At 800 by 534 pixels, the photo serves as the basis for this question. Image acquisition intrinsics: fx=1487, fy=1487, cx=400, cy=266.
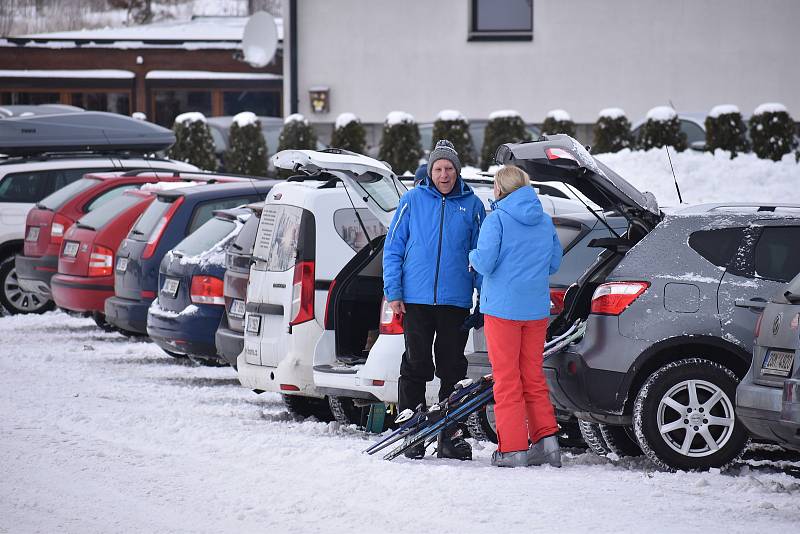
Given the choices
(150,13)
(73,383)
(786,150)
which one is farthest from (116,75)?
(73,383)

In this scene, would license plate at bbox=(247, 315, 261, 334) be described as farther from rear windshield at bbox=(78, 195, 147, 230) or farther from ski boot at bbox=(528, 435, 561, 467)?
rear windshield at bbox=(78, 195, 147, 230)

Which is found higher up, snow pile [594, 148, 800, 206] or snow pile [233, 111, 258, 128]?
snow pile [233, 111, 258, 128]

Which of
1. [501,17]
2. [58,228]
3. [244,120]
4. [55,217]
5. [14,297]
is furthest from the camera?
[501,17]

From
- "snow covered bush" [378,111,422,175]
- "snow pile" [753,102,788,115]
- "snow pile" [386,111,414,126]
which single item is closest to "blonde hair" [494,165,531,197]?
"snow pile" [753,102,788,115]

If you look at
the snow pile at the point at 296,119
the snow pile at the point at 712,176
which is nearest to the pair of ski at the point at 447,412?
the snow pile at the point at 712,176

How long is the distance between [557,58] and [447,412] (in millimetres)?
18442

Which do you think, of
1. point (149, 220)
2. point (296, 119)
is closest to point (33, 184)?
point (149, 220)

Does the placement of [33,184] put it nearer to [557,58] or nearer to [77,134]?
[77,134]

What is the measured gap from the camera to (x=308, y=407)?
10.6m

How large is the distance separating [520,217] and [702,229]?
3.44ft

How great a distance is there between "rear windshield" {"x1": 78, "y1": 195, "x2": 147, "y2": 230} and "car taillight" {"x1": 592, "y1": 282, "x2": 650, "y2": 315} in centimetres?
766

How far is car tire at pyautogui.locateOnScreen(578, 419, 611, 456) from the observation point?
8805mm

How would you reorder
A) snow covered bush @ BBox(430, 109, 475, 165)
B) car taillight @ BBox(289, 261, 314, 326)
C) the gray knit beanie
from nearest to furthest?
the gray knit beanie → car taillight @ BBox(289, 261, 314, 326) → snow covered bush @ BBox(430, 109, 475, 165)

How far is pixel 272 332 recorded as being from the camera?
984cm
